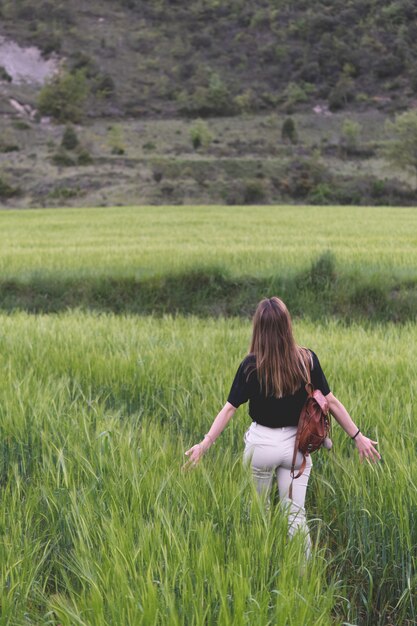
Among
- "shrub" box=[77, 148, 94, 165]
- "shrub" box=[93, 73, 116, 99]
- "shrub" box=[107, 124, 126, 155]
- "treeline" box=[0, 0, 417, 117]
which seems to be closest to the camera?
"shrub" box=[77, 148, 94, 165]

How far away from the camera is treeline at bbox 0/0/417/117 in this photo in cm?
7150

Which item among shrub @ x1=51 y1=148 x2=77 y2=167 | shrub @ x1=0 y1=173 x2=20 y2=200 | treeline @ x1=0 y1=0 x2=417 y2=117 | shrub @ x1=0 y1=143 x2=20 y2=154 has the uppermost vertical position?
treeline @ x1=0 y1=0 x2=417 y2=117

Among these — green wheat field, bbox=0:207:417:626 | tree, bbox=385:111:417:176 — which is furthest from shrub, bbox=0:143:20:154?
green wheat field, bbox=0:207:417:626

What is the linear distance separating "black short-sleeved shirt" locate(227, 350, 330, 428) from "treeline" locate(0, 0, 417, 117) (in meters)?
68.1

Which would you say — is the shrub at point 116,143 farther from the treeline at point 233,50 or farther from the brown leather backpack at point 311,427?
the brown leather backpack at point 311,427

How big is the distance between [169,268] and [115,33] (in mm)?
91566

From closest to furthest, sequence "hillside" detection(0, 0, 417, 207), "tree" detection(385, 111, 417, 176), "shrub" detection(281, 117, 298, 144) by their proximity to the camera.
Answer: "hillside" detection(0, 0, 417, 207), "tree" detection(385, 111, 417, 176), "shrub" detection(281, 117, 298, 144)

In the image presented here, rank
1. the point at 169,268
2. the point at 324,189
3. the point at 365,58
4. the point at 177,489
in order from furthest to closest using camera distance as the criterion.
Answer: the point at 365,58 → the point at 324,189 → the point at 169,268 → the point at 177,489

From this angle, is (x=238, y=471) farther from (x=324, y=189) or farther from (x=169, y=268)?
(x=324, y=189)

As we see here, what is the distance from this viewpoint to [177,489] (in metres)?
1.90

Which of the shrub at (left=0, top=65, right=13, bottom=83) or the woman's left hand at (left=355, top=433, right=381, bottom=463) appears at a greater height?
the shrub at (left=0, top=65, right=13, bottom=83)

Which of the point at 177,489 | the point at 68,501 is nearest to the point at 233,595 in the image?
the point at 177,489

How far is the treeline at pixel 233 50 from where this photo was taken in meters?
71.5

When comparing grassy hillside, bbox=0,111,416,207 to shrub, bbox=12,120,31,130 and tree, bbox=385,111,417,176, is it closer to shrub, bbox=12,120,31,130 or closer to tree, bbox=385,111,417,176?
shrub, bbox=12,120,31,130
